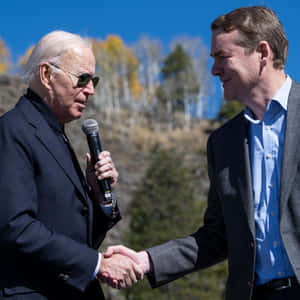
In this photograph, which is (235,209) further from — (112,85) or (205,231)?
(112,85)

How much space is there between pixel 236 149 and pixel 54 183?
1.39 meters

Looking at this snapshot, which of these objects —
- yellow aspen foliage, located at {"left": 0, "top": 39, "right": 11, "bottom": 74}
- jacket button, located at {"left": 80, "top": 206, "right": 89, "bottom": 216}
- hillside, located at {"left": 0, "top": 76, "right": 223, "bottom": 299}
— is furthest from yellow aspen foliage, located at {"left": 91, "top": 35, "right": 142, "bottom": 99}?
jacket button, located at {"left": 80, "top": 206, "right": 89, "bottom": 216}

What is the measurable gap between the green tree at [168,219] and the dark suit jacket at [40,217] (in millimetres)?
23678

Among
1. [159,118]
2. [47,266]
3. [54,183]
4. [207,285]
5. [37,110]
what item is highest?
[159,118]

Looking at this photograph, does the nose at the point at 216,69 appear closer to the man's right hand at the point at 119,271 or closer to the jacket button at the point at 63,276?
the man's right hand at the point at 119,271

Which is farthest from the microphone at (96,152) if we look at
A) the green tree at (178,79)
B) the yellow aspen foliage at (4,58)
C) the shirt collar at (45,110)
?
the yellow aspen foliage at (4,58)

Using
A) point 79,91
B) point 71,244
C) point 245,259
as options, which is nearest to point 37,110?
point 79,91

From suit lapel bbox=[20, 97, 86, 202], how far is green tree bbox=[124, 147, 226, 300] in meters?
23.7

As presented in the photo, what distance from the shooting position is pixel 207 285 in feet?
90.1

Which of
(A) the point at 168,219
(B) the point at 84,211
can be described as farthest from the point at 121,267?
(A) the point at 168,219

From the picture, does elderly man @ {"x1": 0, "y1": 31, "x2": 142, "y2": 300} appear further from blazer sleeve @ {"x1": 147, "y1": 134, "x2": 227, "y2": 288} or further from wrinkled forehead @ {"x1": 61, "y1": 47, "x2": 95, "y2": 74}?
blazer sleeve @ {"x1": 147, "y1": 134, "x2": 227, "y2": 288}

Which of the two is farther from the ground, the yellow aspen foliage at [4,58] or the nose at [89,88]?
the yellow aspen foliage at [4,58]

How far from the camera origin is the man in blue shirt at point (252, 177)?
3.14m

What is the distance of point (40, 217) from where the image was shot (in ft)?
10.0
